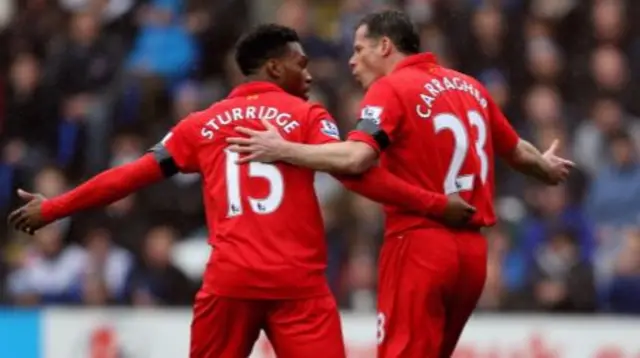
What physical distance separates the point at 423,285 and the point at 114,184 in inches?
63.4

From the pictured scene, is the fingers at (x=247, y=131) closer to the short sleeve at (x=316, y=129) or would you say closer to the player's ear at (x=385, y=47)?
the short sleeve at (x=316, y=129)

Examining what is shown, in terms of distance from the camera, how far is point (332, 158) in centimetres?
1008

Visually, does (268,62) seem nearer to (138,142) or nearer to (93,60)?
(138,142)

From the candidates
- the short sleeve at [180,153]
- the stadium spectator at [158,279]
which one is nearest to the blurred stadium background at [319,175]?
the stadium spectator at [158,279]

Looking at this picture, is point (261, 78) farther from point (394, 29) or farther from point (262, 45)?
point (394, 29)

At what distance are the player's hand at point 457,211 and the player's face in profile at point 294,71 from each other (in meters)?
0.96

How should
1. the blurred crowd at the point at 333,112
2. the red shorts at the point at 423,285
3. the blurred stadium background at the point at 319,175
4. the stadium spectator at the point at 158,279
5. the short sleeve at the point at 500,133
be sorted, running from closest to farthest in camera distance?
the red shorts at the point at 423,285 < the short sleeve at the point at 500,133 < the blurred stadium background at the point at 319,175 < the blurred crowd at the point at 333,112 < the stadium spectator at the point at 158,279

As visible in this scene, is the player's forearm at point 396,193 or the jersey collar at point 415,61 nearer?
the player's forearm at point 396,193

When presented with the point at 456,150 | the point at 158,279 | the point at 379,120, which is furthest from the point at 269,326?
the point at 158,279

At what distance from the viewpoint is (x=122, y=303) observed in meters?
16.1

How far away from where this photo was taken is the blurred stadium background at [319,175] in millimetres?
15102

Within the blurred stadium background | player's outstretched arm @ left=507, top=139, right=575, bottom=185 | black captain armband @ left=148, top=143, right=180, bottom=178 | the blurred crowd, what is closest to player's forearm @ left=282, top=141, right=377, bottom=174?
black captain armband @ left=148, top=143, right=180, bottom=178

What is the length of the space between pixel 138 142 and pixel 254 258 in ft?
25.1

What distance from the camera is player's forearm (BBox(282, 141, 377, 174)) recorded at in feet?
33.0
